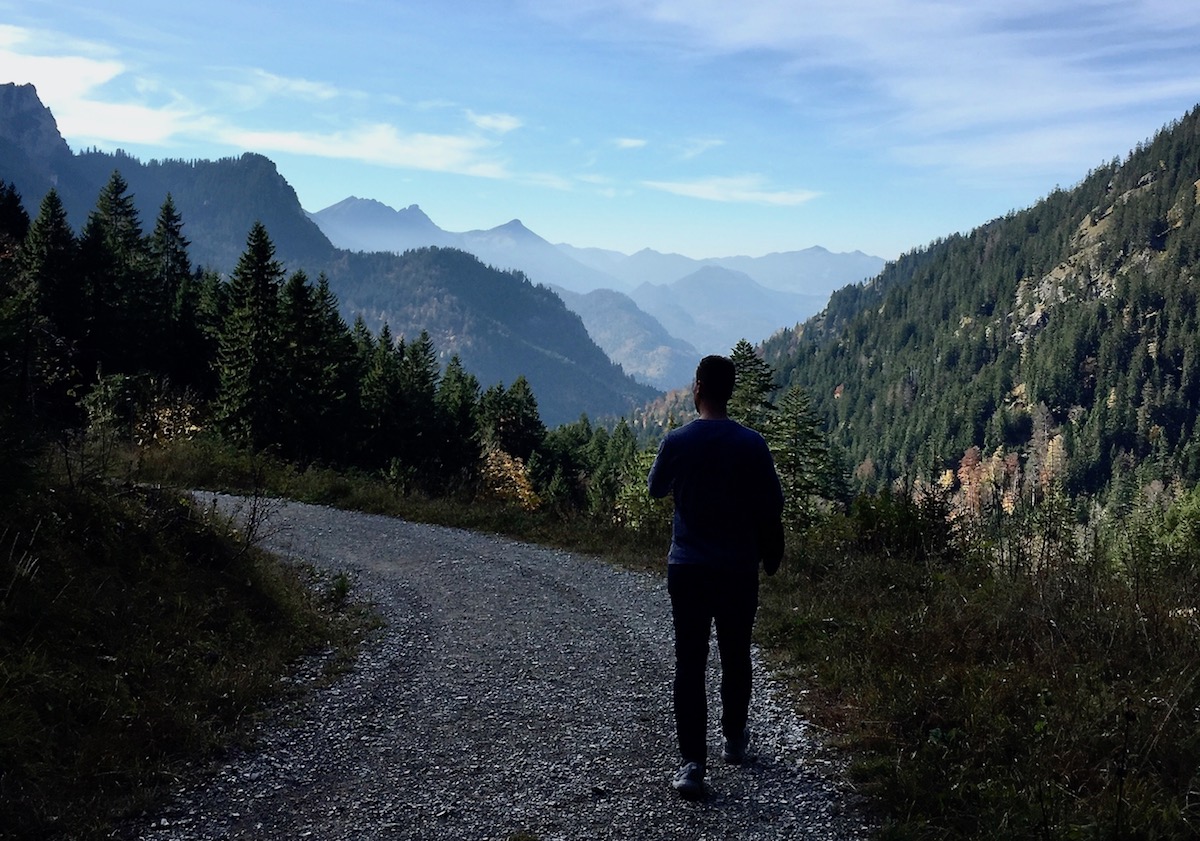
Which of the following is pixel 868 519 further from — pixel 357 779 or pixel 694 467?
pixel 357 779

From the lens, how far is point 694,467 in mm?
5312

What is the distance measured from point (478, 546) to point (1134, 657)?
10803mm

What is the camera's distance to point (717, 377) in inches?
207

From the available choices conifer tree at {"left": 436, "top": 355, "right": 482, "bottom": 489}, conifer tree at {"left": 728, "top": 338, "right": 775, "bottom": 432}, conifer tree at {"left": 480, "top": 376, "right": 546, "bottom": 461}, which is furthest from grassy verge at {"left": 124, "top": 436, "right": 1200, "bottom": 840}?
conifer tree at {"left": 480, "top": 376, "right": 546, "bottom": 461}

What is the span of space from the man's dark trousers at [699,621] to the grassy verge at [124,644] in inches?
139

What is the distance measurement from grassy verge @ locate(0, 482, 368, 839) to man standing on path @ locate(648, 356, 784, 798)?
141 inches

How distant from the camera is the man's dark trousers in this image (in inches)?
207

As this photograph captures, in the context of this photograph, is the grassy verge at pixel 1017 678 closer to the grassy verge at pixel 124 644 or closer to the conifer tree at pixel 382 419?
the grassy verge at pixel 124 644

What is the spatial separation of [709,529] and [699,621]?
62 cm

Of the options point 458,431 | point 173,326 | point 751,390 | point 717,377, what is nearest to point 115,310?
point 173,326

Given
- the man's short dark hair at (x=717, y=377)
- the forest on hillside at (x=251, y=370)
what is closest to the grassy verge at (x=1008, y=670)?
the man's short dark hair at (x=717, y=377)

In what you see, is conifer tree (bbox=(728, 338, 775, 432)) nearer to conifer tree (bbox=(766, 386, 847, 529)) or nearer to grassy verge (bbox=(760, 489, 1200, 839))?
conifer tree (bbox=(766, 386, 847, 529))

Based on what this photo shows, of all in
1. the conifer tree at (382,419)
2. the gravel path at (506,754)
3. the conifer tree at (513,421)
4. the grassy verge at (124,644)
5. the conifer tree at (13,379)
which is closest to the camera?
the gravel path at (506,754)

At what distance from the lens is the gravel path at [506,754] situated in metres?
4.88
